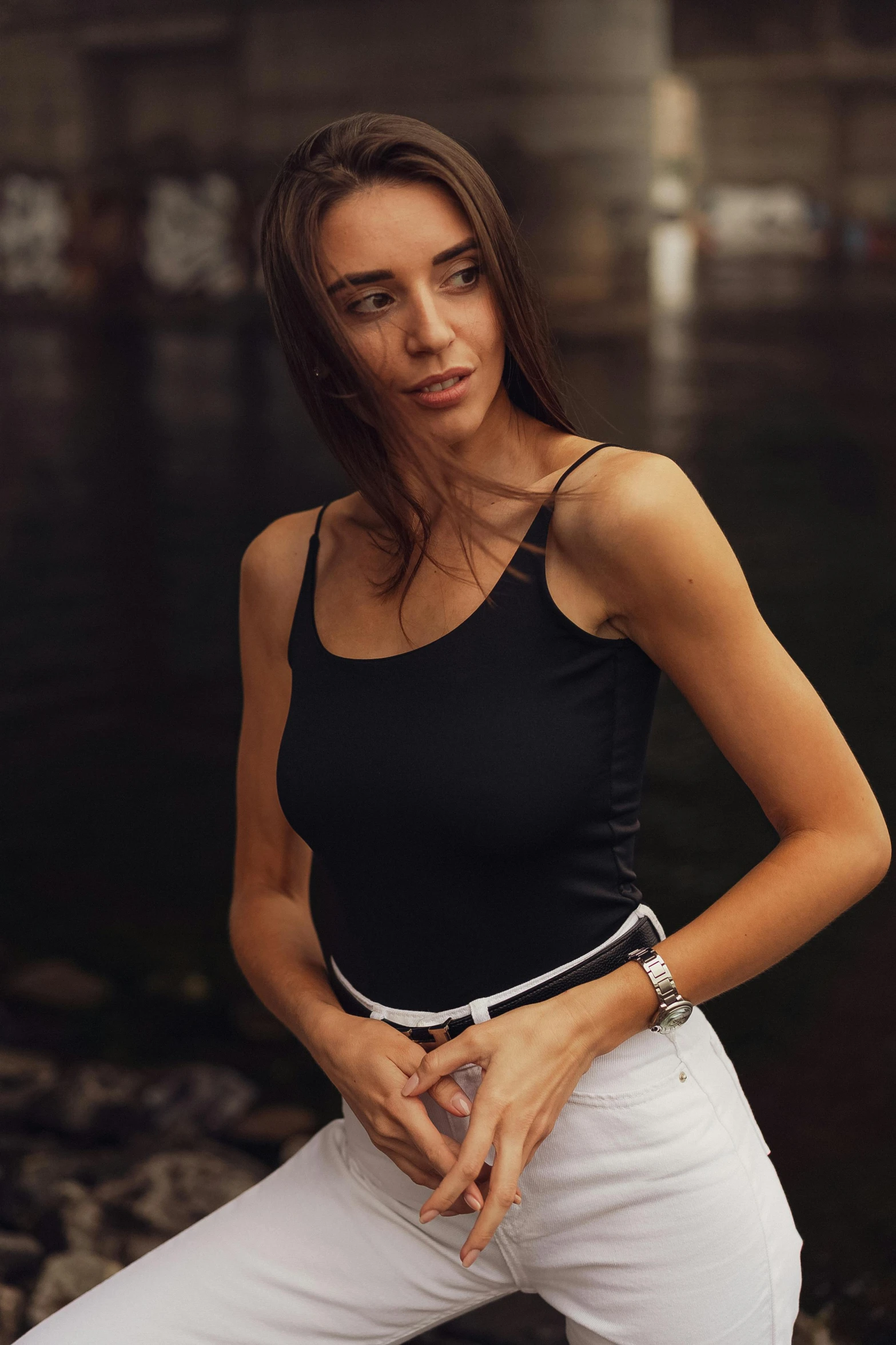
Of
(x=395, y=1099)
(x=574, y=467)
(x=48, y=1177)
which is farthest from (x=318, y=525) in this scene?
(x=48, y=1177)

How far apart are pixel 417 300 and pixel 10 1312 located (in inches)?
99.2

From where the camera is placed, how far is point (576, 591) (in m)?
1.45

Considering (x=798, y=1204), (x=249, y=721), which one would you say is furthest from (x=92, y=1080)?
(x=249, y=721)

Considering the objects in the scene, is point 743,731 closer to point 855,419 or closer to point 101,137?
point 855,419

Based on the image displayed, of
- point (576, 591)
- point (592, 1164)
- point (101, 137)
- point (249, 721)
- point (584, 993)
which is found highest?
point (101, 137)

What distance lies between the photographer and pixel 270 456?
16922mm

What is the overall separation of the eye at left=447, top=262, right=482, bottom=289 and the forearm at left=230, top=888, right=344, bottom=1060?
0.77 metres

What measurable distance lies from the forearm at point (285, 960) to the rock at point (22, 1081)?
274cm

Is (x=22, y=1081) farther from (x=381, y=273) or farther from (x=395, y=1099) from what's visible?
(x=381, y=273)

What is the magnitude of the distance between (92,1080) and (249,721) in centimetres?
292

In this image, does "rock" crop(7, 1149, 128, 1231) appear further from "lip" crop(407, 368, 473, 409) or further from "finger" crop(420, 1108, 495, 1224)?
"lip" crop(407, 368, 473, 409)

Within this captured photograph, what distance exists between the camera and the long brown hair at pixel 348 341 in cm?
149

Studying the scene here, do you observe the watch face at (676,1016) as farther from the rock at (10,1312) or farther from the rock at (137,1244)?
the rock at (137,1244)

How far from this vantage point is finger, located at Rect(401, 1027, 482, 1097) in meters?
1.35
